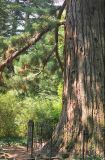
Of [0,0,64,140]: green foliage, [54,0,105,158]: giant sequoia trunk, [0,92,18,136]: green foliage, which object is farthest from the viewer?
[0,92,18,136]: green foliage

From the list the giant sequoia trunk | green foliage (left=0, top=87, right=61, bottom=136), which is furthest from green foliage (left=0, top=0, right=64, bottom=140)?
the giant sequoia trunk

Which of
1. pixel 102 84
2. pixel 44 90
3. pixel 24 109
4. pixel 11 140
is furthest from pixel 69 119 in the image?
pixel 44 90

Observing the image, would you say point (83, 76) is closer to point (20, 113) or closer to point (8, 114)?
point (8, 114)

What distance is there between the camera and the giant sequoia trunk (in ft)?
30.3

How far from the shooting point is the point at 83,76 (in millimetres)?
9445

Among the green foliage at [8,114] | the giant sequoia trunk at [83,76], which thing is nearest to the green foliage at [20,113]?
the green foliage at [8,114]

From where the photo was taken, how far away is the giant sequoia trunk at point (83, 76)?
9.25 m

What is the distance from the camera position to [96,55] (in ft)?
31.3

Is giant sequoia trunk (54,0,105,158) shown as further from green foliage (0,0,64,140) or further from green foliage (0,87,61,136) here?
green foliage (0,87,61,136)

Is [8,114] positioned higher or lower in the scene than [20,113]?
higher

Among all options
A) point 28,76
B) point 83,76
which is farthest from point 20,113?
point 83,76

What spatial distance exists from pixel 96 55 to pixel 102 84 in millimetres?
661

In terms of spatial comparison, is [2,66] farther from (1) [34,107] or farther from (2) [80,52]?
(1) [34,107]

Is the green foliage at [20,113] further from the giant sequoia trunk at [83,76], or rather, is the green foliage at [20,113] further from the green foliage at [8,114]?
the giant sequoia trunk at [83,76]
